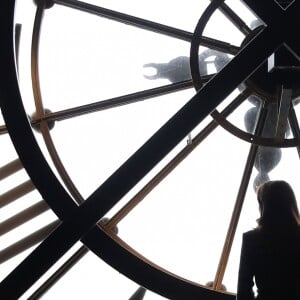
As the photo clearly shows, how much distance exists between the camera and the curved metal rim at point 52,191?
6.68ft

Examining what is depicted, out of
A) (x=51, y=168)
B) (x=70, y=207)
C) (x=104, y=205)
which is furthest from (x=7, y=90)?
(x=104, y=205)

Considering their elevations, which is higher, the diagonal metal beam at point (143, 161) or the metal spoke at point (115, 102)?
the metal spoke at point (115, 102)

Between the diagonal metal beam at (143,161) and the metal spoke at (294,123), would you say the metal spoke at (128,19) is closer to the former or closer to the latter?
the metal spoke at (294,123)

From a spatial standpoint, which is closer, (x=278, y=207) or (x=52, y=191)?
(x=278, y=207)

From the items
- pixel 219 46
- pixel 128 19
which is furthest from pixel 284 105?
pixel 128 19

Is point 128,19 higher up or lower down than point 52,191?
higher up

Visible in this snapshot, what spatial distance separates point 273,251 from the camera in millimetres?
1604

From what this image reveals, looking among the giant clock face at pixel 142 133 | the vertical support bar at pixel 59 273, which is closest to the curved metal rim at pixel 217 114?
the giant clock face at pixel 142 133

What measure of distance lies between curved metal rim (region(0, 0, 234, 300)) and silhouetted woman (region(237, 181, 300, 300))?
1.99ft

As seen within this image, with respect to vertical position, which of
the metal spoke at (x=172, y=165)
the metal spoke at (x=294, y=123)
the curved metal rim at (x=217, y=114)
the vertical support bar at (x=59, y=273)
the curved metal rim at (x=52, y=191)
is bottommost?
the vertical support bar at (x=59, y=273)

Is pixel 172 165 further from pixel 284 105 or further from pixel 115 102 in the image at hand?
pixel 284 105

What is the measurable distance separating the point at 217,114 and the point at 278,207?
0.72 m

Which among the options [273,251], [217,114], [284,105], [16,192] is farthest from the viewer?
[16,192]

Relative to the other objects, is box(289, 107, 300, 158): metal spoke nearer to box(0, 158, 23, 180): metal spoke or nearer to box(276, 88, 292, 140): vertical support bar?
box(276, 88, 292, 140): vertical support bar
